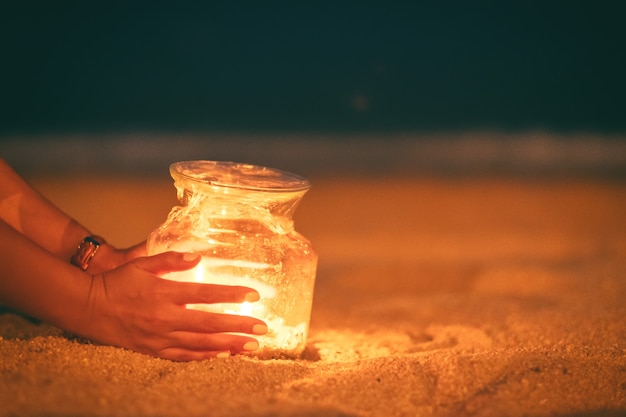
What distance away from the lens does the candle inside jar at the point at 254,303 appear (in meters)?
1.88

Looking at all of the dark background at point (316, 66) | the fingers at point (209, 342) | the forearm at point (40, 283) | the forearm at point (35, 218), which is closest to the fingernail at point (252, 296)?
the fingers at point (209, 342)

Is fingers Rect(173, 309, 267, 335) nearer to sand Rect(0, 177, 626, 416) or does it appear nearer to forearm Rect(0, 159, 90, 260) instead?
sand Rect(0, 177, 626, 416)

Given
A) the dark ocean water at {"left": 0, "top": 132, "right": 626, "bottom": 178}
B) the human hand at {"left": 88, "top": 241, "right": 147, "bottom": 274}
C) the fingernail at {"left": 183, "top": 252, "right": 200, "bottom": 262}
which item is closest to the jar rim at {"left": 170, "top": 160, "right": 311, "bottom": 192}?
the fingernail at {"left": 183, "top": 252, "right": 200, "bottom": 262}

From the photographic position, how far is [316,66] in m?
12.6

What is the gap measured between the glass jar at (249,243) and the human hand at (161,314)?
8cm

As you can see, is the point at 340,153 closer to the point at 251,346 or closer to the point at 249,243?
the point at 249,243

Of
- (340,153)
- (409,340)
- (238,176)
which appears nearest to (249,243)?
(238,176)

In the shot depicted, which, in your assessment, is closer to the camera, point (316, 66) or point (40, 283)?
point (40, 283)

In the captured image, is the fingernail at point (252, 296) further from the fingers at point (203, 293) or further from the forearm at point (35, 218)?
the forearm at point (35, 218)

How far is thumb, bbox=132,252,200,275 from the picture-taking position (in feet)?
5.91

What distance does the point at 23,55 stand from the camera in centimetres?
1116

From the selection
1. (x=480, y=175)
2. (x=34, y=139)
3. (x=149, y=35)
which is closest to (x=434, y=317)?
(x=480, y=175)

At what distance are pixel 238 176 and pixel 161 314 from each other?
1.76 ft

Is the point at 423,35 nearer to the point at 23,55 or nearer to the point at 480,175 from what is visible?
the point at 480,175
